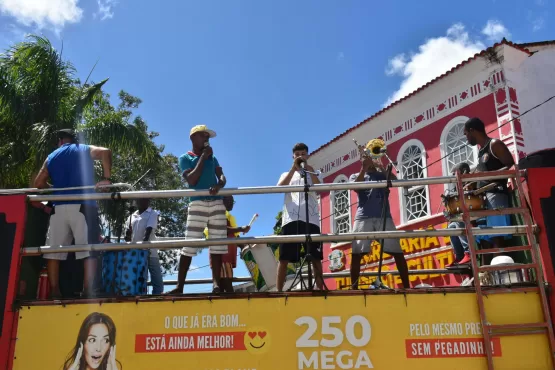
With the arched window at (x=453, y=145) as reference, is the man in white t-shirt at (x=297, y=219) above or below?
below

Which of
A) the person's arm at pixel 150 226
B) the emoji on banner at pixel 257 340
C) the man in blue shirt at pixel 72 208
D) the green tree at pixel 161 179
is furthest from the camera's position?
the green tree at pixel 161 179

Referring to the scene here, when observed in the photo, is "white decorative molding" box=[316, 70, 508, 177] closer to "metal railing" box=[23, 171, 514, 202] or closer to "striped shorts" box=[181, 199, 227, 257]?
"metal railing" box=[23, 171, 514, 202]

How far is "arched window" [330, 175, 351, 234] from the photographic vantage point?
14.5 m

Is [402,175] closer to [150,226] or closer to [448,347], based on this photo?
[150,226]

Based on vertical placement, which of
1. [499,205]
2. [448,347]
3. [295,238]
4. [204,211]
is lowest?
[448,347]

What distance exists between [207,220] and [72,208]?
1.25 meters

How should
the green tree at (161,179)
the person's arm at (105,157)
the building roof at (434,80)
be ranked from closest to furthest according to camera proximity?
the person's arm at (105,157) < the building roof at (434,80) < the green tree at (161,179)

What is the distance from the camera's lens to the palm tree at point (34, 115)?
11945 millimetres

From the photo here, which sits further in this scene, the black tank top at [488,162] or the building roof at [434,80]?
the building roof at [434,80]

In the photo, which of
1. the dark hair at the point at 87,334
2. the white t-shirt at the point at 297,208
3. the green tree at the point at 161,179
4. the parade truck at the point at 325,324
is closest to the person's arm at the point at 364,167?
the white t-shirt at the point at 297,208

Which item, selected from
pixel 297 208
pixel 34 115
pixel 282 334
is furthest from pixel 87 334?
pixel 34 115

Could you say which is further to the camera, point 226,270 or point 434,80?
point 434,80

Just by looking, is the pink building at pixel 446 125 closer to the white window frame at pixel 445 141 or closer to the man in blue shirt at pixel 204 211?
the white window frame at pixel 445 141

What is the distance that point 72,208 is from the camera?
14.7 ft
